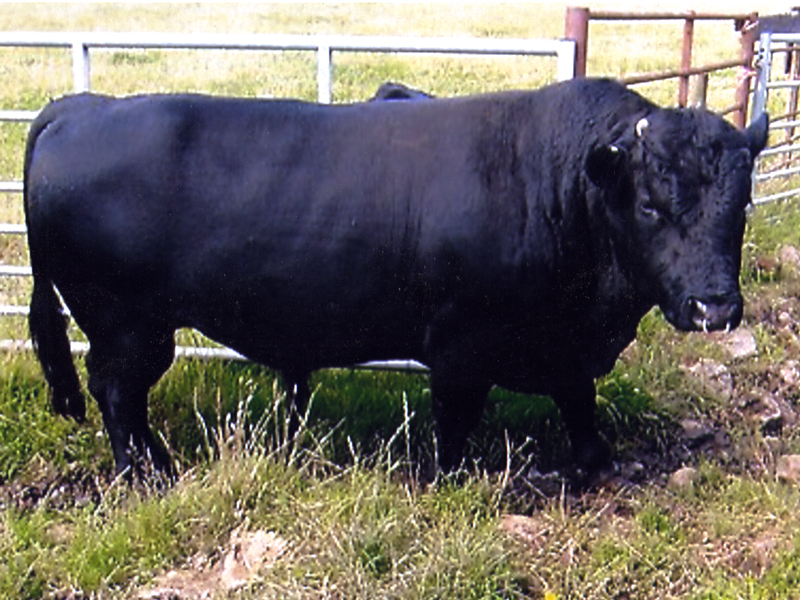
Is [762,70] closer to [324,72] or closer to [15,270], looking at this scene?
[324,72]

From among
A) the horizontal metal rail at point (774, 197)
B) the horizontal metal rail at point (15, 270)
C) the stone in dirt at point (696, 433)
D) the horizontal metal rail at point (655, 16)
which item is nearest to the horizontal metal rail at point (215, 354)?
the horizontal metal rail at point (15, 270)

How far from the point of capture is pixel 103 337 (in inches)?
148

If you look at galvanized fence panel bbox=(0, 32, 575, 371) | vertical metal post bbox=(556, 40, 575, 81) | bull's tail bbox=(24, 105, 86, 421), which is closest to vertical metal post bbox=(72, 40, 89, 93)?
galvanized fence panel bbox=(0, 32, 575, 371)

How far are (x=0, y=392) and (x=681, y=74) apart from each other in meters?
4.35

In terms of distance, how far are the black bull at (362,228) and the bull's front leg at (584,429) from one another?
20 cm

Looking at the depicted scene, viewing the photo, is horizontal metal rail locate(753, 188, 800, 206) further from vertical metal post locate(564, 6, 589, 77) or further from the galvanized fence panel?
the galvanized fence panel

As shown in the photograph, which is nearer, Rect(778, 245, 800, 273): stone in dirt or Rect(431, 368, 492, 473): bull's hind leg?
Rect(431, 368, 492, 473): bull's hind leg

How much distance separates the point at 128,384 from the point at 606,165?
197 cm

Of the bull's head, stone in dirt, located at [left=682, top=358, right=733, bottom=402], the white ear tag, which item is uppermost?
the white ear tag

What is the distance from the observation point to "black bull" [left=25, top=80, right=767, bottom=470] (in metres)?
3.41

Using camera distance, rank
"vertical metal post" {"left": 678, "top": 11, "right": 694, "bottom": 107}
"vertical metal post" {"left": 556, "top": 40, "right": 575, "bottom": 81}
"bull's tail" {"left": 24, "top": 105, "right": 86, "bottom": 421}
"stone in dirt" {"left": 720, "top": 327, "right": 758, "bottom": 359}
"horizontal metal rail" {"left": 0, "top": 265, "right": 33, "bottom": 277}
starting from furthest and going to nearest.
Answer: "vertical metal post" {"left": 678, "top": 11, "right": 694, "bottom": 107}
"stone in dirt" {"left": 720, "top": 327, "right": 758, "bottom": 359}
"horizontal metal rail" {"left": 0, "top": 265, "right": 33, "bottom": 277}
"vertical metal post" {"left": 556, "top": 40, "right": 575, "bottom": 81}
"bull's tail" {"left": 24, "top": 105, "right": 86, "bottom": 421}

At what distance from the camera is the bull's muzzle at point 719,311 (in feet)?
9.77

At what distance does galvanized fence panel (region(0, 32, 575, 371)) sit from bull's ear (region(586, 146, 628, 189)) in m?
A: 1.06

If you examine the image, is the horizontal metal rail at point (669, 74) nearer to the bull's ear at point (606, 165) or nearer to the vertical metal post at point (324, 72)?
the vertical metal post at point (324, 72)
